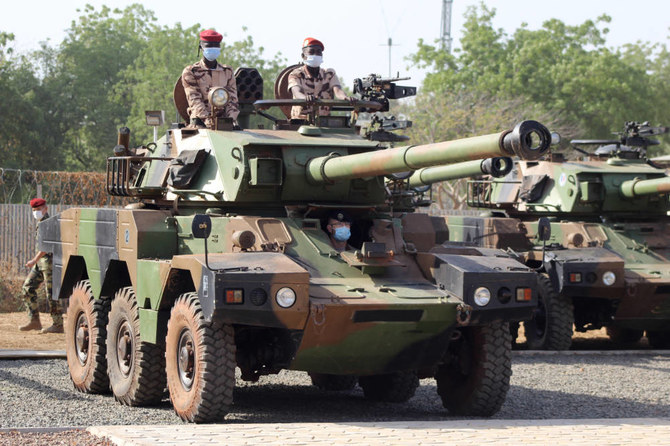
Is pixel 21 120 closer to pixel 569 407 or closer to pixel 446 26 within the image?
pixel 446 26

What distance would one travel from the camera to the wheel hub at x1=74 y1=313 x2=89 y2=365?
41.3 feet

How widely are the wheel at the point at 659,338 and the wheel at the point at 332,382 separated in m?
6.26

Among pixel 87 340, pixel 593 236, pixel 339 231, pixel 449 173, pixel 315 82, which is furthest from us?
pixel 593 236

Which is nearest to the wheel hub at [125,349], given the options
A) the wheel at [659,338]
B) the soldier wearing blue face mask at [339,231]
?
the soldier wearing blue face mask at [339,231]

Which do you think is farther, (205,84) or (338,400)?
(205,84)

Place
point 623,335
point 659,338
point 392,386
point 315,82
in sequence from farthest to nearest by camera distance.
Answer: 1. point 623,335
2. point 659,338
3. point 315,82
4. point 392,386

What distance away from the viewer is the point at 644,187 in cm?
1623

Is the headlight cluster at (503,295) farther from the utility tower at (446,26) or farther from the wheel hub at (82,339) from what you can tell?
the utility tower at (446,26)

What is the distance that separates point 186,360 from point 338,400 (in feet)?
8.36

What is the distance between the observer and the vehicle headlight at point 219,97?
11.5 metres

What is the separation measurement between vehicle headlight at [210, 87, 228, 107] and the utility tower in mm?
38623

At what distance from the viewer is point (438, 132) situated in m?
39.9

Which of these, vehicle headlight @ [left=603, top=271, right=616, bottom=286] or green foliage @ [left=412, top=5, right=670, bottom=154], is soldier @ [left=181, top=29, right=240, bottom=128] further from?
green foliage @ [left=412, top=5, right=670, bottom=154]

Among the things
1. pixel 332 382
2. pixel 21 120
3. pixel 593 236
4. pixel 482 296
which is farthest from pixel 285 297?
pixel 21 120
